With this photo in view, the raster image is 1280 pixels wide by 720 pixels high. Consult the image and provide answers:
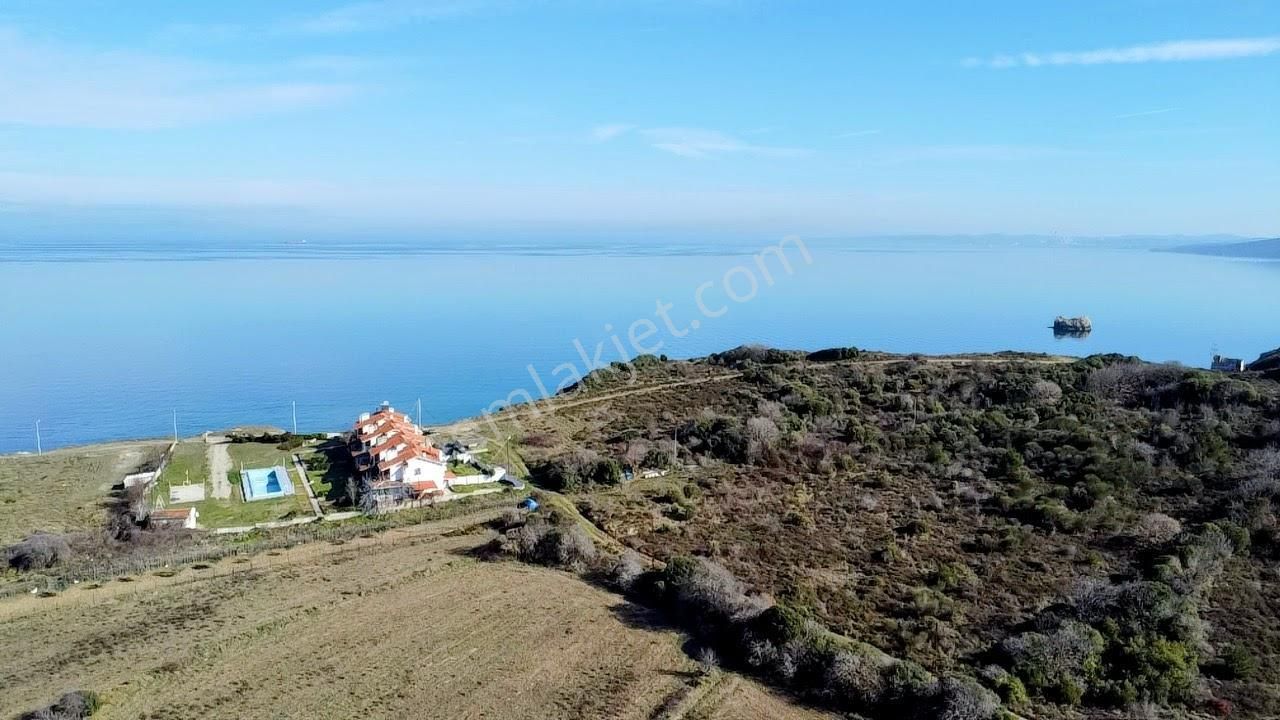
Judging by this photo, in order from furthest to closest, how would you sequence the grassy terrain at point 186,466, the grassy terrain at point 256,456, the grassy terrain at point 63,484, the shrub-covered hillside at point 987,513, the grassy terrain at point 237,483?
the grassy terrain at point 256,456 < the grassy terrain at point 186,466 < the grassy terrain at point 237,483 < the grassy terrain at point 63,484 < the shrub-covered hillside at point 987,513

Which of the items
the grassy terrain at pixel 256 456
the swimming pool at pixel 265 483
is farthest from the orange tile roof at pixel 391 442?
the grassy terrain at pixel 256 456

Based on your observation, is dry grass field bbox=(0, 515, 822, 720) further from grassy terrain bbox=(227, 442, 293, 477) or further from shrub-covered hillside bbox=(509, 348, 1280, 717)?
grassy terrain bbox=(227, 442, 293, 477)

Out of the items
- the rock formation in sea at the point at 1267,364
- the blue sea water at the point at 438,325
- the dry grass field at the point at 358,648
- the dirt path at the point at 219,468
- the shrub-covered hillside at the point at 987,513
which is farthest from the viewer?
the blue sea water at the point at 438,325

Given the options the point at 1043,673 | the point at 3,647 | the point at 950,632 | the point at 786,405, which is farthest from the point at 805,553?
the point at 3,647

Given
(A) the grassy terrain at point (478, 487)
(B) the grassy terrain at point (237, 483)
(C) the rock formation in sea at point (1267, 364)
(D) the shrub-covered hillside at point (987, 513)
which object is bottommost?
(A) the grassy terrain at point (478, 487)

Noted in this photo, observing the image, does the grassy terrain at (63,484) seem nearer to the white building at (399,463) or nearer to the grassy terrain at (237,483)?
the grassy terrain at (237,483)

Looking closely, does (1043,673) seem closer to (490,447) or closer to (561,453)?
(561,453)

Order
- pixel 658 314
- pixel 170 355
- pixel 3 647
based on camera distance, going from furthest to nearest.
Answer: pixel 658 314, pixel 170 355, pixel 3 647
